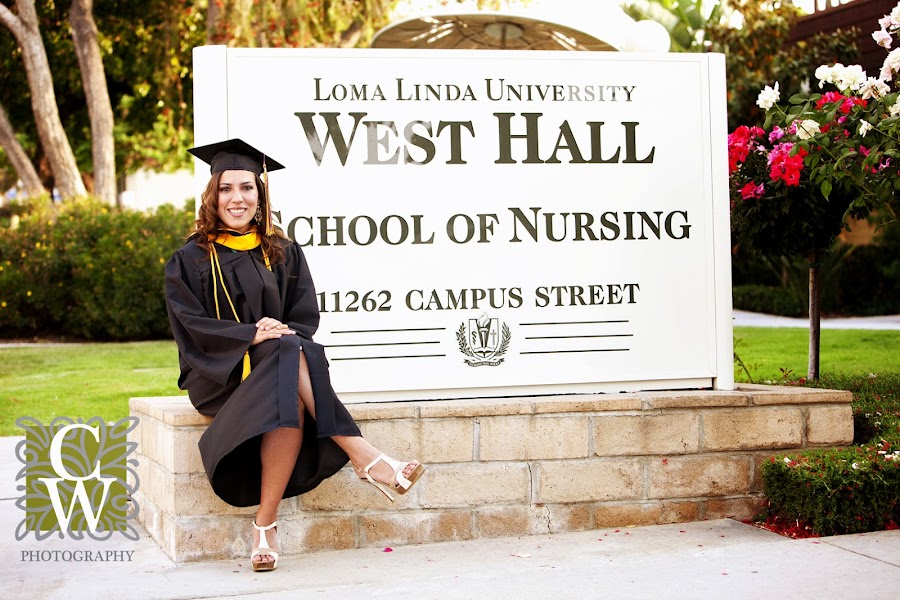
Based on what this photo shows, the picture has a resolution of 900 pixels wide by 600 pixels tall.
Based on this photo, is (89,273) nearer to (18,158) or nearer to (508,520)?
(18,158)

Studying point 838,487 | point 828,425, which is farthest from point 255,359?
point 828,425

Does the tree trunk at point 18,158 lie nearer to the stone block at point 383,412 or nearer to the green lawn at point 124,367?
the green lawn at point 124,367

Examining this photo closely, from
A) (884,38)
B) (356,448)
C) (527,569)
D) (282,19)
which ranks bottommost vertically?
(527,569)

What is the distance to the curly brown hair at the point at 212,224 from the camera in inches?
179

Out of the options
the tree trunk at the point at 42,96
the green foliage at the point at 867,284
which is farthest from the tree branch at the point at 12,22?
the green foliage at the point at 867,284

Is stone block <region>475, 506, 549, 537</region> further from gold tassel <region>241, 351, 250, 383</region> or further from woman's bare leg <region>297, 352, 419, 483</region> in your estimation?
gold tassel <region>241, 351, 250, 383</region>

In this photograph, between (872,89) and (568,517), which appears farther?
(872,89)

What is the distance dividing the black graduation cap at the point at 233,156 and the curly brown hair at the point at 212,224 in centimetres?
5

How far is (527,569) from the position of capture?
165 inches

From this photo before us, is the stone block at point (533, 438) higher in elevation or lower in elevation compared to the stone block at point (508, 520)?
higher

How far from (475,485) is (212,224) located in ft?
5.46

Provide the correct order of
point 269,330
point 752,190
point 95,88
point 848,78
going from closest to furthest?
point 269,330 < point 848,78 < point 752,190 < point 95,88

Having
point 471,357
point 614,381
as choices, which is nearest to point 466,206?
point 471,357

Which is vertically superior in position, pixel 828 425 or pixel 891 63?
pixel 891 63
